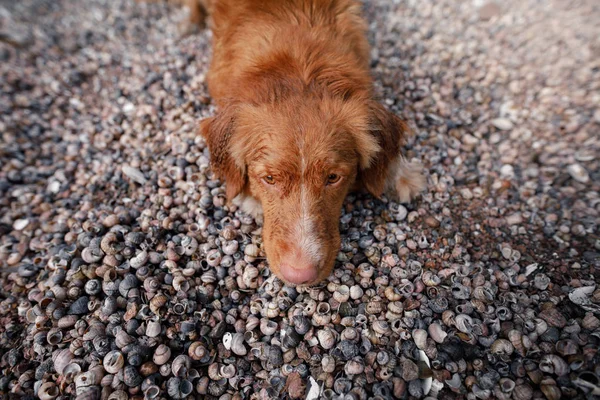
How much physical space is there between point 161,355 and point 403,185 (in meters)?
2.55

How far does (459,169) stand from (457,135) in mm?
506

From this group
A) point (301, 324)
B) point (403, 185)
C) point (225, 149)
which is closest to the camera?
point (301, 324)

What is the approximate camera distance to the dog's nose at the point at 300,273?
7.97 ft

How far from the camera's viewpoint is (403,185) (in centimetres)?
340

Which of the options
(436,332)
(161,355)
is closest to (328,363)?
(436,332)

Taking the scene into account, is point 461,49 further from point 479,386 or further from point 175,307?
point 175,307

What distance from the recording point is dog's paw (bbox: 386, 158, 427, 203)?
3.38 metres

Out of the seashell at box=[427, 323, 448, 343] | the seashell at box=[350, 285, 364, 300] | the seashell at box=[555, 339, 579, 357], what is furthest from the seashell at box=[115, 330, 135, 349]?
the seashell at box=[555, 339, 579, 357]

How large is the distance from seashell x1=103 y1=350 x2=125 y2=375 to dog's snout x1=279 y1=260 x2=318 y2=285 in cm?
132

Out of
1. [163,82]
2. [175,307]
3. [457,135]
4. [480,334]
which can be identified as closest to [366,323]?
[480,334]

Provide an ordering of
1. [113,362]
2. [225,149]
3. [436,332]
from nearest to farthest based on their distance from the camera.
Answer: [113,362]
[436,332]
[225,149]

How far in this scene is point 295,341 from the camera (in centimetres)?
262

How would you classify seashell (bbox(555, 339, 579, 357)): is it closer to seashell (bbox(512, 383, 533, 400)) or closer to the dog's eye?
seashell (bbox(512, 383, 533, 400))

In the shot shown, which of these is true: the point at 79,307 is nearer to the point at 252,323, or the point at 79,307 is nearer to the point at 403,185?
the point at 252,323
